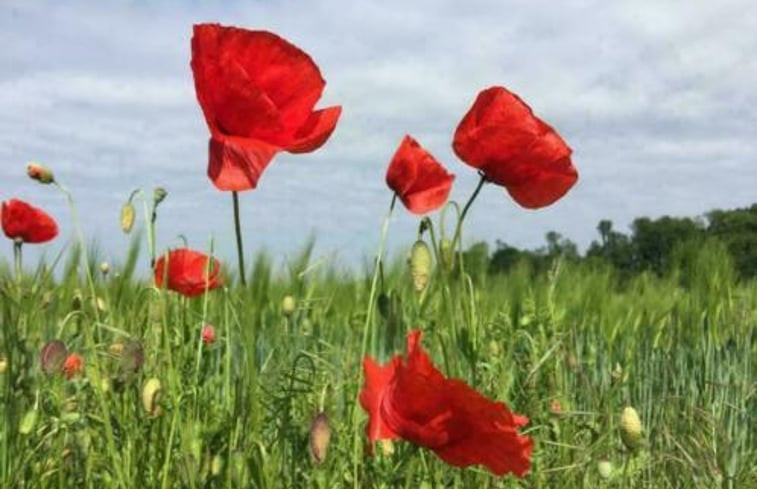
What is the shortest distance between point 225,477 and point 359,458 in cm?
13

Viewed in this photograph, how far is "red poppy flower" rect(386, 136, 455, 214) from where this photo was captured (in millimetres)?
973

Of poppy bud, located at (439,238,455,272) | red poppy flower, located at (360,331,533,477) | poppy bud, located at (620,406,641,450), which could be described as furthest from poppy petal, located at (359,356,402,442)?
poppy bud, located at (620,406,641,450)

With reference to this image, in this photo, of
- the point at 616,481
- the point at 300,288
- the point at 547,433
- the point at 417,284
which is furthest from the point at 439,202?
the point at 300,288

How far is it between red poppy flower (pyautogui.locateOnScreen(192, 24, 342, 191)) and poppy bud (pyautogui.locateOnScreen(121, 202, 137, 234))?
1.24 ft

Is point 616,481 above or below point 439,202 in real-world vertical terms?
below

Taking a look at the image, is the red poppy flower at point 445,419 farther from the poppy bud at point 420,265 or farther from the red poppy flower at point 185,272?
the red poppy flower at point 185,272

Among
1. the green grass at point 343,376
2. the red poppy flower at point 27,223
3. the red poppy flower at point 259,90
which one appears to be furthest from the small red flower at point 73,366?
the red poppy flower at point 259,90

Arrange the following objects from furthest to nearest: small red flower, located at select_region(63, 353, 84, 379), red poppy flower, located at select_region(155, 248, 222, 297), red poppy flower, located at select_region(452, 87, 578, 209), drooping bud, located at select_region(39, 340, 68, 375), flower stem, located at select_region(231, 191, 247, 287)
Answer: small red flower, located at select_region(63, 353, 84, 379) < red poppy flower, located at select_region(155, 248, 222, 297) < drooping bud, located at select_region(39, 340, 68, 375) < red poppy flower, located at select_region(452, 87, 578, 209) < flower stem, located at select_region(231, 191, 247, 287)

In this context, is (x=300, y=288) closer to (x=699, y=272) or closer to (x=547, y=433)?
(x=547, y=433)

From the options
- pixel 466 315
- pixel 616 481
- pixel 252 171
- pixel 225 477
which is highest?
pixel 252 171

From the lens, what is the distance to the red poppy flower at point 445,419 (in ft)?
2.63

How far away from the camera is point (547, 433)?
1.73 m

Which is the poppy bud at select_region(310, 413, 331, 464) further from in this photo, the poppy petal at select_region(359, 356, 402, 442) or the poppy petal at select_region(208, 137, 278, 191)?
the poppy petal at select_region(208, 137, 278, 191)

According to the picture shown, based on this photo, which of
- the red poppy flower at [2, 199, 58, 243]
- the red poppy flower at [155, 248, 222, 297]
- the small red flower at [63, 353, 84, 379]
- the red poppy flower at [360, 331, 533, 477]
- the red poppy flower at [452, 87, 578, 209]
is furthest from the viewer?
the red poppy flower at [2, 199, 58, 243]
